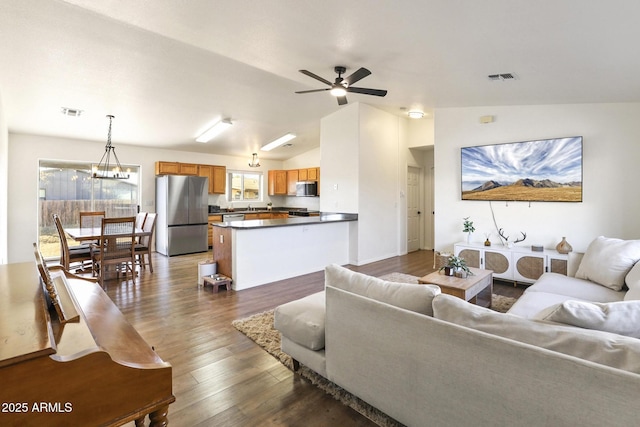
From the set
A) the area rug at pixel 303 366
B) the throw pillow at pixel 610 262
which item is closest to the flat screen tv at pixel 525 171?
the throw pillow at pixel 610 262

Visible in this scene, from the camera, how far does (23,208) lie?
18.5 ft

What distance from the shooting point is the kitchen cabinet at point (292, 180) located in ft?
28.9

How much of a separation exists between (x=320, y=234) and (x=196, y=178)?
11.4 feet

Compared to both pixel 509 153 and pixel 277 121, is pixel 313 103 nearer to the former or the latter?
pixel 277 121

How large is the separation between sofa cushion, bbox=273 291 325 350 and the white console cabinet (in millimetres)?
3336

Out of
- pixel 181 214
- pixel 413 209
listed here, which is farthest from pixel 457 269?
pixel 181 214

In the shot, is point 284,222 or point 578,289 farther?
point 284,222

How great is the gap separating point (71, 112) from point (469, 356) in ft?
19.8

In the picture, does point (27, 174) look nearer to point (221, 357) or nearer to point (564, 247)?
point (221, 357)

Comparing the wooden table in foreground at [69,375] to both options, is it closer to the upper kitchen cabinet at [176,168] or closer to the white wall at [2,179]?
the white wall at [2,179]

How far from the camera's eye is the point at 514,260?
438 centimetres

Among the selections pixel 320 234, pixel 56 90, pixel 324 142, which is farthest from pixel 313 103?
pixel 56 90

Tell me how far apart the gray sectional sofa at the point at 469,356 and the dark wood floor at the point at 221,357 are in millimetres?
237

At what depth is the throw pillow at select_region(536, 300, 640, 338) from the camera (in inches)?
50.8
